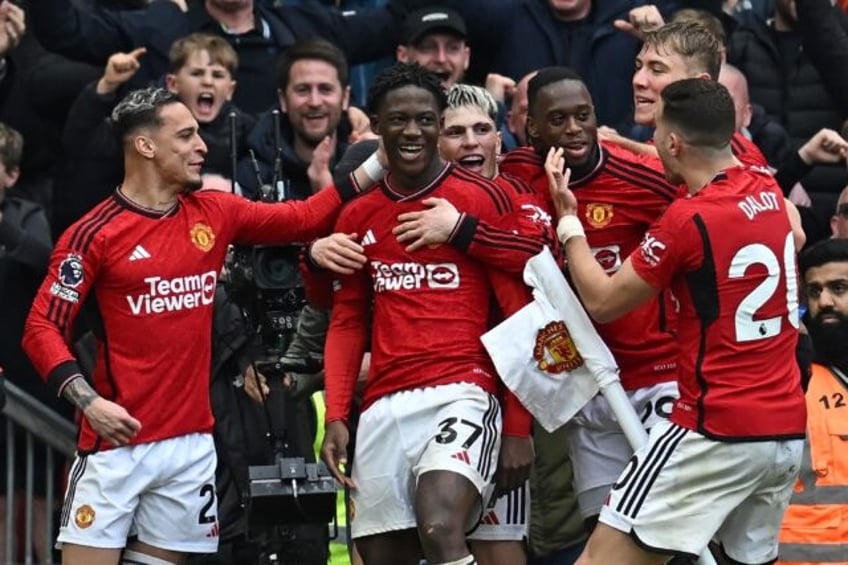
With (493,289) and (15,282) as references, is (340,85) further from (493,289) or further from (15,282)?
(493,289)

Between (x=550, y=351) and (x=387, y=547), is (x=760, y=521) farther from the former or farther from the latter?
(x=387, y=547)

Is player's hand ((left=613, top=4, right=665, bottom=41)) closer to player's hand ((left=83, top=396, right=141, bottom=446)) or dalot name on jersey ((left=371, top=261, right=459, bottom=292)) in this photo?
dalot name on jersey ((left=371, top=261, right=459, bottom=292))

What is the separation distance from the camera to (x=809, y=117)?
1191cm

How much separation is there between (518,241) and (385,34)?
155 inches

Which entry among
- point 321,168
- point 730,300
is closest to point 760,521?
point 730,300

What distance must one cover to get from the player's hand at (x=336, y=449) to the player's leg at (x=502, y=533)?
1.99 feet

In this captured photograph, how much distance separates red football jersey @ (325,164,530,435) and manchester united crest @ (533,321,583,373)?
0.56ft

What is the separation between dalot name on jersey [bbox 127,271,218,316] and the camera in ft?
29.4

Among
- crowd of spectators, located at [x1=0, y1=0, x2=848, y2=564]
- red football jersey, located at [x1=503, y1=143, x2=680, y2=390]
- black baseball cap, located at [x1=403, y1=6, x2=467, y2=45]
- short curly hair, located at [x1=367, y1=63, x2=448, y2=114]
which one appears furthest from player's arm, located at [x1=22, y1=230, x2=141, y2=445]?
black baseball cap, located at [x1=403, y1=6, x2=467, y2=45]

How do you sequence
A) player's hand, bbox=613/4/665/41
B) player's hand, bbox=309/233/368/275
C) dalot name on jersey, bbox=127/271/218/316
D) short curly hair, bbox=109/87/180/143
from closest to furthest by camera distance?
player's hand, bbox=309/233/368/275, dalot name on jersey, bbox=127/271/218/316, short curly hair, bbox=109/87/180/143, player's hand, bbox=613/4/665/41

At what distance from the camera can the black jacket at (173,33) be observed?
11703 mm

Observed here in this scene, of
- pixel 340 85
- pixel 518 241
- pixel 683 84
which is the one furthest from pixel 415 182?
pixel 340 85

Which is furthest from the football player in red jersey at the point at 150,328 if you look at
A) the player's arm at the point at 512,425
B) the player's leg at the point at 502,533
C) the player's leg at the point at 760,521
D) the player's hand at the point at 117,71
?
the player's leg at the point at 760,521

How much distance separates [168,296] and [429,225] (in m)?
1.26
